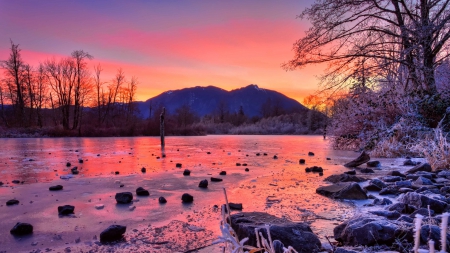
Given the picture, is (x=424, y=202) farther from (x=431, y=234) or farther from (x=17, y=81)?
(x=17, y=81)

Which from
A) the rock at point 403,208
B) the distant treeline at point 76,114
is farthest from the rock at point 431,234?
the distant treeline at point 76,114

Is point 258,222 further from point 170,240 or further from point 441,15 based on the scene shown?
point 441,15

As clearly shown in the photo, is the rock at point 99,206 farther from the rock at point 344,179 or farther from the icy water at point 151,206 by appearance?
the rock at point 344,179

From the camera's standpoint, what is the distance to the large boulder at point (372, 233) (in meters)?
2.34

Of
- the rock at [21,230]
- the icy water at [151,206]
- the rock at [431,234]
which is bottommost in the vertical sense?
the icy water at [151,206]

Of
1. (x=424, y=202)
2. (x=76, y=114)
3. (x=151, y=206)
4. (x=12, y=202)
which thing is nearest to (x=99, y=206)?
(x=151, y=206)

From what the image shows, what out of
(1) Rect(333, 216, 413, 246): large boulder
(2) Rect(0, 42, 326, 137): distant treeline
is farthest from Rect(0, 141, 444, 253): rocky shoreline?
(2) Rect(0, 42, 326, 137): distant treeline

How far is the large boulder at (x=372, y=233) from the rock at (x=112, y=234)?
205 cm

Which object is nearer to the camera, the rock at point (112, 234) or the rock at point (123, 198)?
the rock at point (112, 234)

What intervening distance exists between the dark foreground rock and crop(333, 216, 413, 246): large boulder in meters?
0.27

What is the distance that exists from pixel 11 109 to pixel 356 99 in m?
52.1

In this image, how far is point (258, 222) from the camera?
275cm

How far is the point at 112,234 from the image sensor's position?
2900mm

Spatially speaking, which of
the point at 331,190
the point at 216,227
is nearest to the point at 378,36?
the point at 331,190
